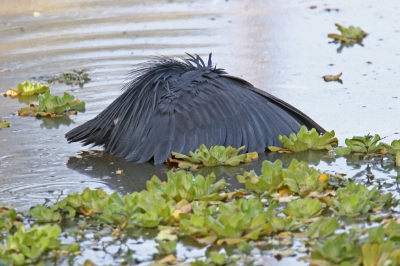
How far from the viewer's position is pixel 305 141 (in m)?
4.91

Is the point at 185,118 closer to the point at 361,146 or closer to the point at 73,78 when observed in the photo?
the point at 361,146

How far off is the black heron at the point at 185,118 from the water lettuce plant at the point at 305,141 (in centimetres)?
10

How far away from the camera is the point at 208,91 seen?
504 cm

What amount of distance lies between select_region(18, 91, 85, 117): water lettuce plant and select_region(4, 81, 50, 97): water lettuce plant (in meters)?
0.63

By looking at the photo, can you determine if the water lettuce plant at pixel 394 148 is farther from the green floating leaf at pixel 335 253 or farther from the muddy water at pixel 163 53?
the green floating leaf at pixel 335 253

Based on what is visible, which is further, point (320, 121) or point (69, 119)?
point (69, 119)

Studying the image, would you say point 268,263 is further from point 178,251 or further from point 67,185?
point 67,185

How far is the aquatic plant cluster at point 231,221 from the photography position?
337cm

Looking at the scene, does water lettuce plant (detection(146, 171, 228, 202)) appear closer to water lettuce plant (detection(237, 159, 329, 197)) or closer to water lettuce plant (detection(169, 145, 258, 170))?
water lettuce plant (detection(237, 159, 329, 197))

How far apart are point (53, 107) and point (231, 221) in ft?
9.56

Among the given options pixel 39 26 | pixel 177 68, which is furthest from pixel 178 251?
pixel 39 26

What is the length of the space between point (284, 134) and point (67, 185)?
1.58m

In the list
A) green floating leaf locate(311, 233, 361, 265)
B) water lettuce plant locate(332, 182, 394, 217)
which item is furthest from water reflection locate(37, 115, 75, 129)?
green floating leaf locate(311, 233, 361, 265)

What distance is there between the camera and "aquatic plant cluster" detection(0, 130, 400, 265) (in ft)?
11.1
